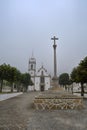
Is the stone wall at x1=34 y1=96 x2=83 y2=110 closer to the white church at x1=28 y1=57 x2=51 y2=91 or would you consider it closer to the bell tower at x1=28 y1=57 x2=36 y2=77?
the white church at x1=28 y1=57 x2=51 y2=91

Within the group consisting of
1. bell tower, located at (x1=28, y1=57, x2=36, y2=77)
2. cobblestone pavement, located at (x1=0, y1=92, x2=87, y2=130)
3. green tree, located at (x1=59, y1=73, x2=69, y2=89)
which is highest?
bell tower, located at (x1=28, y1=57, x2=36, y2=77)

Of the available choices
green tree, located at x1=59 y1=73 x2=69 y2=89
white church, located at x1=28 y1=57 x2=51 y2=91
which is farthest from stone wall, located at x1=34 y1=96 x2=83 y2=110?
white church, located at x1=28 y1=57 x2=51 y2=91

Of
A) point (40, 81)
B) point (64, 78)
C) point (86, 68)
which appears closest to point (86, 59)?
point (86, 68)

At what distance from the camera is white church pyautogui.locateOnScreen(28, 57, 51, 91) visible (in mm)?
101262

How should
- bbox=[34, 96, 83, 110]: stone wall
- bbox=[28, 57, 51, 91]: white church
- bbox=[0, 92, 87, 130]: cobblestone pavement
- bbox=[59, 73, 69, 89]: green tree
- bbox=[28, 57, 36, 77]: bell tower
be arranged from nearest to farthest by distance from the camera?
bbox=[0, 92, 87, 130]: cobblestone pavement
bbox=[34, 96, 83, 110]: stone wall
bbox=[59, 73, 69, 89]: green tree
bbox=[28, 57, 51, 91]: white church
bbox=[28, 57, 36, 77]: bell tower

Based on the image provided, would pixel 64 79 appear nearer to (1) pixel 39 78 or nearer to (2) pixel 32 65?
(1) pixel 39 78

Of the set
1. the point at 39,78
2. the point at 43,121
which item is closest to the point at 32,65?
the point at 39,78

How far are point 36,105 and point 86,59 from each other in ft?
56.3

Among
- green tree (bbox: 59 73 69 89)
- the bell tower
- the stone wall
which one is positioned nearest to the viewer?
the stone wall

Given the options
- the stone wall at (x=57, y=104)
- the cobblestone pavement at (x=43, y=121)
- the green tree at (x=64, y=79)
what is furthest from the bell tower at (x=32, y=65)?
the cobblestone pavement at (x=43, y=121)

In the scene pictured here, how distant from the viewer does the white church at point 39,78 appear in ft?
332

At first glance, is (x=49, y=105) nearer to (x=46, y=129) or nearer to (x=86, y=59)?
(x=46, y=129)

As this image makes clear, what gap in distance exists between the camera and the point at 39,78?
339 ft

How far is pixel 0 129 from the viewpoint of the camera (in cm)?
759
